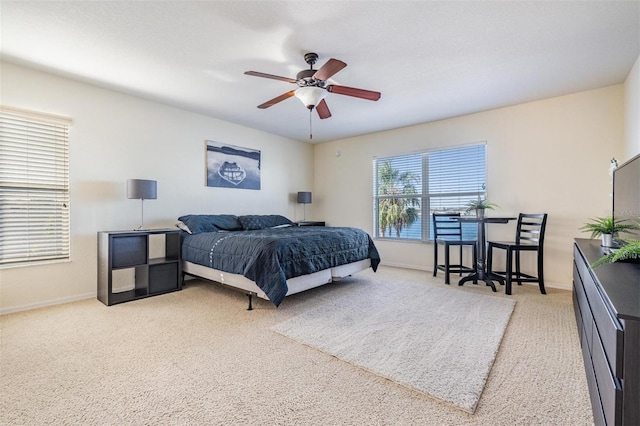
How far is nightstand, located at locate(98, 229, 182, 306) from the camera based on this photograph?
3.20 m

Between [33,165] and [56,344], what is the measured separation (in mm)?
1994

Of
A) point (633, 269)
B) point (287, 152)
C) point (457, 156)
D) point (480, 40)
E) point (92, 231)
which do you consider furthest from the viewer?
point (287, 152)

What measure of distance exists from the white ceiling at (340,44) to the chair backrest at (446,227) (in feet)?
5.47

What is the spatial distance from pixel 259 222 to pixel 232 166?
1.07 m

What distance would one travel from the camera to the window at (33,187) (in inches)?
115

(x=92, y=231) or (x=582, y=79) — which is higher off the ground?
(x=582, y=79)

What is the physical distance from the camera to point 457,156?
4.59m

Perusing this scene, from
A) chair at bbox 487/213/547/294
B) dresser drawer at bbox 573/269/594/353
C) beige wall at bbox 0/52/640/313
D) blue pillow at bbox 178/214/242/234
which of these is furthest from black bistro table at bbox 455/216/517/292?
blue pillow at bbox 178/214/242/234

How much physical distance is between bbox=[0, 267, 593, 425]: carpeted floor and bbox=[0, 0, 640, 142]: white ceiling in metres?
2.43

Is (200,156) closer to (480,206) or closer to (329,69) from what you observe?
(329,69)

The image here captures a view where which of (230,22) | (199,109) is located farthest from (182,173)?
(230,22)

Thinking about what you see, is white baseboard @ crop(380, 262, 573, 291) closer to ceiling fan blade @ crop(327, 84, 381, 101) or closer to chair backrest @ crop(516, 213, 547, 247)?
chair backrest @ crop(516, 213, 547, 247)

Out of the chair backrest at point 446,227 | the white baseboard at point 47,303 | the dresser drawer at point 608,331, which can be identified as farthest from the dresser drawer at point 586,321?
the white baseboard at point 47,303

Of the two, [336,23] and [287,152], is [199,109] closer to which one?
[287,152]
